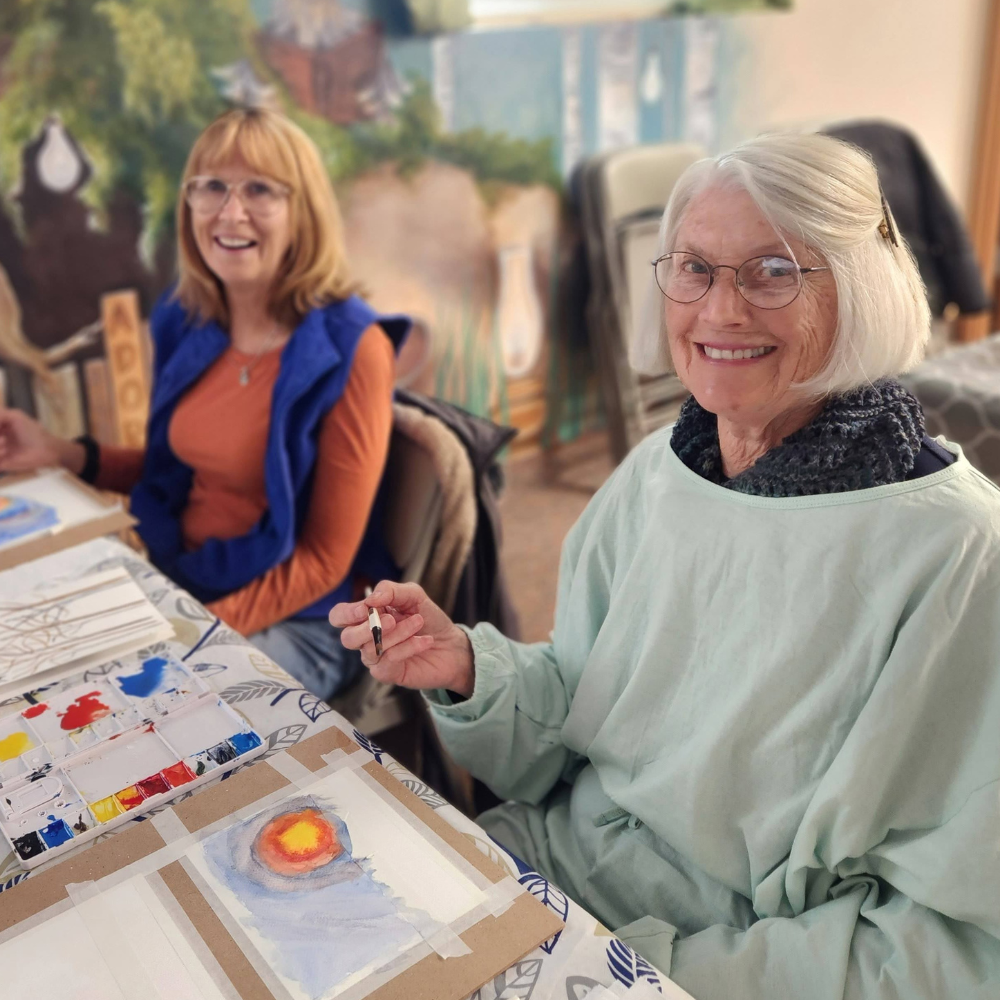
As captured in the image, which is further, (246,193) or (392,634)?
(246,193)

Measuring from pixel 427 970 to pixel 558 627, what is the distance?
50cm

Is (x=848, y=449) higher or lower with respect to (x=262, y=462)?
higher

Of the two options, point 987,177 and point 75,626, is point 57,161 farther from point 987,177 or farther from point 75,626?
point 987,177

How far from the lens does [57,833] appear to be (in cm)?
82

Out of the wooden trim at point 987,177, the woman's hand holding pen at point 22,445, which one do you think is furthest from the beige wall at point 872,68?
the woman's hand holding pen at point 22,445

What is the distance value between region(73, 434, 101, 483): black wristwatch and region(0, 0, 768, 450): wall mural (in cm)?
56

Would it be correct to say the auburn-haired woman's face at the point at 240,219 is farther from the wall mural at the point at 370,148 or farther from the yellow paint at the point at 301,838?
the yellow paint at the point at 301,838

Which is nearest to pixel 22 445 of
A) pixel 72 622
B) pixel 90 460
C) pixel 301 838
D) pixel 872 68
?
pixel 90 460

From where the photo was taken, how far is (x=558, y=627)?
1126mm

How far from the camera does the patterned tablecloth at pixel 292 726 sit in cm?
68

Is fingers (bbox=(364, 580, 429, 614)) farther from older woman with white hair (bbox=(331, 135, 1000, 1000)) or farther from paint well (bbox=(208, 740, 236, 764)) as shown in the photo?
paint well (bbox=(208, 740, 236, 764))

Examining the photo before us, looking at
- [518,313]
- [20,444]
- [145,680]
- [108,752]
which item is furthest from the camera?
[518,313]

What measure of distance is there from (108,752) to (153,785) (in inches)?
3.1

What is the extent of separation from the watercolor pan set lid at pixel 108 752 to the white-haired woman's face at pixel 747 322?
1.76ft
